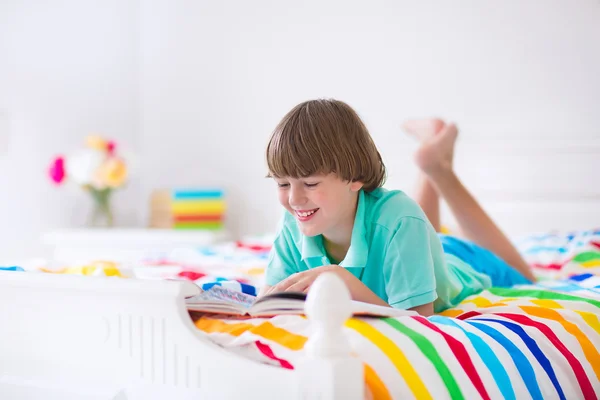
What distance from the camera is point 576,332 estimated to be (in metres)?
1.28

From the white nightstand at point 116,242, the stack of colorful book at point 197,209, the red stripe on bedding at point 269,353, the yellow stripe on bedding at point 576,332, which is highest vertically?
the red stripe on bedding at point 269,353

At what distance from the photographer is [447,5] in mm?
3119

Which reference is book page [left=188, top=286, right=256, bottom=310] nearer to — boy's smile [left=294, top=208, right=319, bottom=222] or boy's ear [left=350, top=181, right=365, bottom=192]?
boy's smile [left=294, top=208, right=319, bottom=222]

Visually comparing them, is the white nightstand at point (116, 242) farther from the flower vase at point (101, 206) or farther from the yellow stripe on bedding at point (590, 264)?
the yellow stripe on bedding at point (590, 264)

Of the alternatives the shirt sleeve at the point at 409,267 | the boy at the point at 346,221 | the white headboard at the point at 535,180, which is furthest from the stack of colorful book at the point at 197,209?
the shirt sleeve at the point at 409,267

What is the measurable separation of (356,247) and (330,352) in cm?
50

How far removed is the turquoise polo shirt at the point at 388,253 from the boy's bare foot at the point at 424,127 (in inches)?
30.2

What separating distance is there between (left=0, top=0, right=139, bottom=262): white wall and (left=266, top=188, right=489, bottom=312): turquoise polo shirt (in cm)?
204

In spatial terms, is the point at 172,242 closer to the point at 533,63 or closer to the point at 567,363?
the point at 533,63

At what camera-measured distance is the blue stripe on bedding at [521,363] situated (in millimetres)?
1077

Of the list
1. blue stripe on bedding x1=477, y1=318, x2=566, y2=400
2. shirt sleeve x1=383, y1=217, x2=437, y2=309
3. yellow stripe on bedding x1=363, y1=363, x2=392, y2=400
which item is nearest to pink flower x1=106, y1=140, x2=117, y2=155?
shirt sleeve x1=383, y1=217, x2=437, y2=309

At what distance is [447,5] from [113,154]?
5.75 feet

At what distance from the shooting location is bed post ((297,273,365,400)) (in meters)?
0.78

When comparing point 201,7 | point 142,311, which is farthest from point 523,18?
point 142,311
